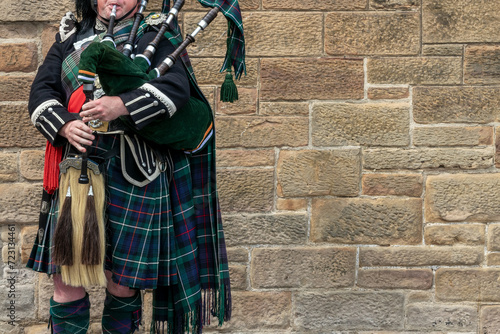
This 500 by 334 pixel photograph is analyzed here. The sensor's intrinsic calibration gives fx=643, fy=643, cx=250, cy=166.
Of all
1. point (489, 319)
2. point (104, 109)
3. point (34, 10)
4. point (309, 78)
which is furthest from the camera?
point (489, 319)

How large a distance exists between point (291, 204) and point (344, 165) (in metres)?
0.37

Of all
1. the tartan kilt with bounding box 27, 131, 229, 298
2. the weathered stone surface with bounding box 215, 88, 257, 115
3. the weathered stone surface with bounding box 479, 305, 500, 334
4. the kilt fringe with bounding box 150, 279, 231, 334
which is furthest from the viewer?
the weathered stone surface with bounding box 479, 305, 500, 334

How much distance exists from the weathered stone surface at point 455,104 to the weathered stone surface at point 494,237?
0.61 metres

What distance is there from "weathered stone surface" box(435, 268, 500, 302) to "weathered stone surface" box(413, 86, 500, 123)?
2.85ft

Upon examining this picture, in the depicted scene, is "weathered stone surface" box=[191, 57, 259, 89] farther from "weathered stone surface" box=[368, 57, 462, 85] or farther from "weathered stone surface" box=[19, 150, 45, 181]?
"weathered stone surface" box=[19, 150, 45, 181]

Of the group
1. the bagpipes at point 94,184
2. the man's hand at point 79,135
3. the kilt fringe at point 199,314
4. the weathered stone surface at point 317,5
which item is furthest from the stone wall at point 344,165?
the man's hand at point 79,135

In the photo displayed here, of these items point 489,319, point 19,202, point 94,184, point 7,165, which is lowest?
point 489,319

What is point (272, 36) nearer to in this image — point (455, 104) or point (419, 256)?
point (455, 104)

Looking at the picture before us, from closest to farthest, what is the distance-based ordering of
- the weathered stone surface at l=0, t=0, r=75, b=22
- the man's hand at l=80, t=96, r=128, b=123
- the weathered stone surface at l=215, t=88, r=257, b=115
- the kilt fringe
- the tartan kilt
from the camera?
the man's hand at l=80, t=96, r=128, b=123 → the tartan kilt → the kilt fringe → the weathered stone surface at l=0, t=0, r=75, b=22 → the weathered stone surface at l=215, t=88, r=257, b=115

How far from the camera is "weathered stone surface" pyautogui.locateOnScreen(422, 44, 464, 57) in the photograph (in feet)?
12.0

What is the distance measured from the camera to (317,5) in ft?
11.9

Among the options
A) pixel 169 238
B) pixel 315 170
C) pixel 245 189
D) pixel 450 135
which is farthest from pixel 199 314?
pixel 450 135

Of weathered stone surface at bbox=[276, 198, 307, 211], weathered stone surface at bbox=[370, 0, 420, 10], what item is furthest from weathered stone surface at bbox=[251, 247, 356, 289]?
weathered stone surface at bbox=[370, 0, 420, 10]

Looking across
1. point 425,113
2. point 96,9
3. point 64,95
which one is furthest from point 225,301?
point 425,113
